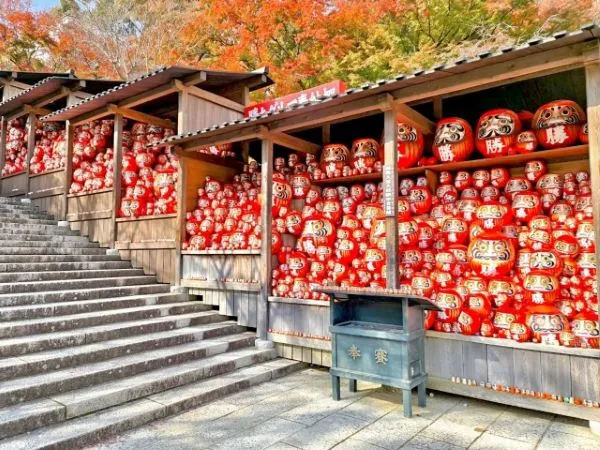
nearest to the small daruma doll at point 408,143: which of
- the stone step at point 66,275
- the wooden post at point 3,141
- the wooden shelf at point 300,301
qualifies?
the wooden shelf at point 300,301

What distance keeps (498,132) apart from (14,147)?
13463mm

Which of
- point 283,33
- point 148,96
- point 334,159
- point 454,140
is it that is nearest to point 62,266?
point 148,96

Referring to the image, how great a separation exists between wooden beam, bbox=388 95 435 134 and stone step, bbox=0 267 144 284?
5.77 m

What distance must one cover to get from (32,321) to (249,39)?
532 inches

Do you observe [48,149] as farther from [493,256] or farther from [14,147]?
[493,256]

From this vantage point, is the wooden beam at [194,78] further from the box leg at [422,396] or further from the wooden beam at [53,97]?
the box leg at [422,396]

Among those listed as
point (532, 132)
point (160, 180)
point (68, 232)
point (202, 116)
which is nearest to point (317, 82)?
point (202, 116)

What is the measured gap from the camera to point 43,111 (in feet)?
38.0

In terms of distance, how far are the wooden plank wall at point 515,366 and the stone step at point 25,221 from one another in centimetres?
902

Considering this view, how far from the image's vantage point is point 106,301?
20.7ft

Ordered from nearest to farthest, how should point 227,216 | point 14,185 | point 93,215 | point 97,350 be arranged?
1. point 97,350
2. point 227,216
3. point 93,215
4. point 14,185

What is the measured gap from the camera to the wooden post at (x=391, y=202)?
500cm

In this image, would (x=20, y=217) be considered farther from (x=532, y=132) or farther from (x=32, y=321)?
(x=532, y=132)

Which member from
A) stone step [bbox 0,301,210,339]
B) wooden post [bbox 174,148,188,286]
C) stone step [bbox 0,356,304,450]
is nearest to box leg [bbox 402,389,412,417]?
stone step [bbox 0,356,304,450]
